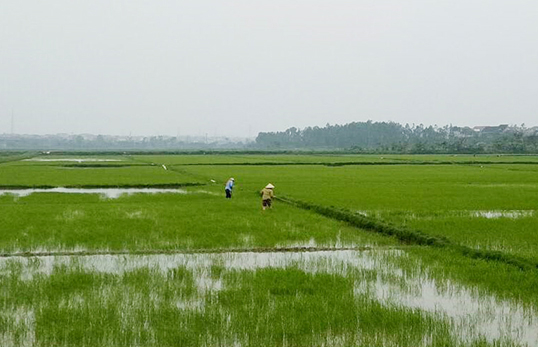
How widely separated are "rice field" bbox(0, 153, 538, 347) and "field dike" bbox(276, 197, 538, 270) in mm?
39

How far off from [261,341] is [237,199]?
37.1 feet

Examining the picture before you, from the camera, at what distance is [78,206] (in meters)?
14.3

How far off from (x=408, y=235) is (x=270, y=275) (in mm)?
3660

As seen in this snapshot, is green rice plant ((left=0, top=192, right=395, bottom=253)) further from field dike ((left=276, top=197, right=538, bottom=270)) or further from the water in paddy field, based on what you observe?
the water in paddy field

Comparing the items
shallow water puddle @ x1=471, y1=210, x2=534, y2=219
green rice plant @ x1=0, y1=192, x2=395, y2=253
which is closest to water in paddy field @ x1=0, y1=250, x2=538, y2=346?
green rice plant @ x1=0, y1=192, x2=395, y2=253

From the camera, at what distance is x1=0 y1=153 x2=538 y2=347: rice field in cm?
486

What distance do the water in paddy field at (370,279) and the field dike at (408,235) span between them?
2.89 feet

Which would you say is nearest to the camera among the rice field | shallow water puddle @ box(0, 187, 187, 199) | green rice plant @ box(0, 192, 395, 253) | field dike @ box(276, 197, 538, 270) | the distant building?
the rice field

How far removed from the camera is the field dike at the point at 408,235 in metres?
7.25

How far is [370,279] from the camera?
680 cm

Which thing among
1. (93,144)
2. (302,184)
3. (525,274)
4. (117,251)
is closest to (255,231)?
(117,251)

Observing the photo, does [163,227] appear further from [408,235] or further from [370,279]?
[370,279]

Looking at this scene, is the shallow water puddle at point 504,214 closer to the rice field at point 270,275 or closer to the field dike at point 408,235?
the rice field at point 270,275

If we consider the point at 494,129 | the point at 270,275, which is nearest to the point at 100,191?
the point at 270,275
